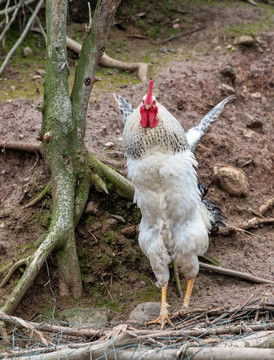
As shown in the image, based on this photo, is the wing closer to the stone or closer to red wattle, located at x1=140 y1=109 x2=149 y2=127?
red wattle, located at x1=140 y1=109 x2=149 y2=127

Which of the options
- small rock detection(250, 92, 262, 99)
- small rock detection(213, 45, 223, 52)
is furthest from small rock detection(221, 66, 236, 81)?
small rock detection(213, 45, 223, 52)

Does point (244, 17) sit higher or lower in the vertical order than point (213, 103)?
higher

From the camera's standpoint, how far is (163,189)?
13.9ft

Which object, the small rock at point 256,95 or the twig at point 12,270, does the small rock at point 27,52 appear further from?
the twig at point 12,270

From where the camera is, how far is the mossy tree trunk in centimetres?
482

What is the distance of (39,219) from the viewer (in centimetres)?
519

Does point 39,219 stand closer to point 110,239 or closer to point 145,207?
point 110,239

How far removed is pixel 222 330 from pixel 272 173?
11.6 feet

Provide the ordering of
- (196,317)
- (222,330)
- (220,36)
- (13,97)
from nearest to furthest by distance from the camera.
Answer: (222,330)
(196,317)
(13,97)
(220,36)

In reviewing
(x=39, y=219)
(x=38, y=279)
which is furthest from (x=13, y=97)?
(x=38, y=279)

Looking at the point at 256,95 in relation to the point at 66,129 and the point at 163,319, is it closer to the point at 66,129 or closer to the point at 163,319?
the point at 66,129

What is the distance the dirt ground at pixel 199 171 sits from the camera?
16.4 feet

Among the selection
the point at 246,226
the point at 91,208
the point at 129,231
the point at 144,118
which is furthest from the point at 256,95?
the point at 144,118

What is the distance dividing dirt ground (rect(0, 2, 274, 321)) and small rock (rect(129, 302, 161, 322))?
213 mm
